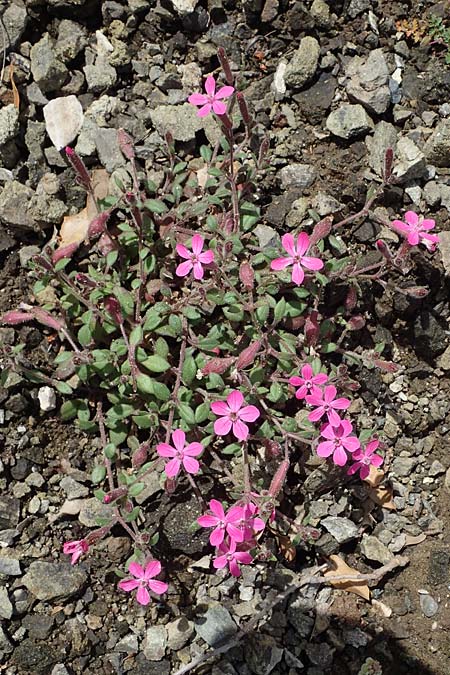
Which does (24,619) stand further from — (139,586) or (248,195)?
(248,195)

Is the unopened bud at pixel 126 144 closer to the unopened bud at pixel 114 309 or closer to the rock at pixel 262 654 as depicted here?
the unopened bud at pixel 114 309

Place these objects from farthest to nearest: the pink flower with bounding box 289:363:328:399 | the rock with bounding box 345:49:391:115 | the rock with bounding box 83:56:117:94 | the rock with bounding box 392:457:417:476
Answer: the rock with bounding box 83:56:117:94 → the rock with bounding box 345:49:391:115 → the rock with bounding box 392:457:417:476 → the pink flower with bounding box 289:363:328:399

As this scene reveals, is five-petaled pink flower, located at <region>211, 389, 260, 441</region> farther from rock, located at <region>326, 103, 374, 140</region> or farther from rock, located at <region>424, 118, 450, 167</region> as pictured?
rock, located at <region>424, 118, 450, 167</region>

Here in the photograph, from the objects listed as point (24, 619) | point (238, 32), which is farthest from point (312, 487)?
point (238, 32)

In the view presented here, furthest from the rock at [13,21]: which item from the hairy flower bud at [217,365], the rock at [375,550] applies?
the rock at [375,550]

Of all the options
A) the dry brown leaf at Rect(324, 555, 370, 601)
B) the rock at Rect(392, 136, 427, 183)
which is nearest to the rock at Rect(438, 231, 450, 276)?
the rock at Rect(392, 136, 427, 183)

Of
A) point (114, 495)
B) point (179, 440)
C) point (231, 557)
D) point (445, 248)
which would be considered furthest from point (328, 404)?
point (445, 248)
